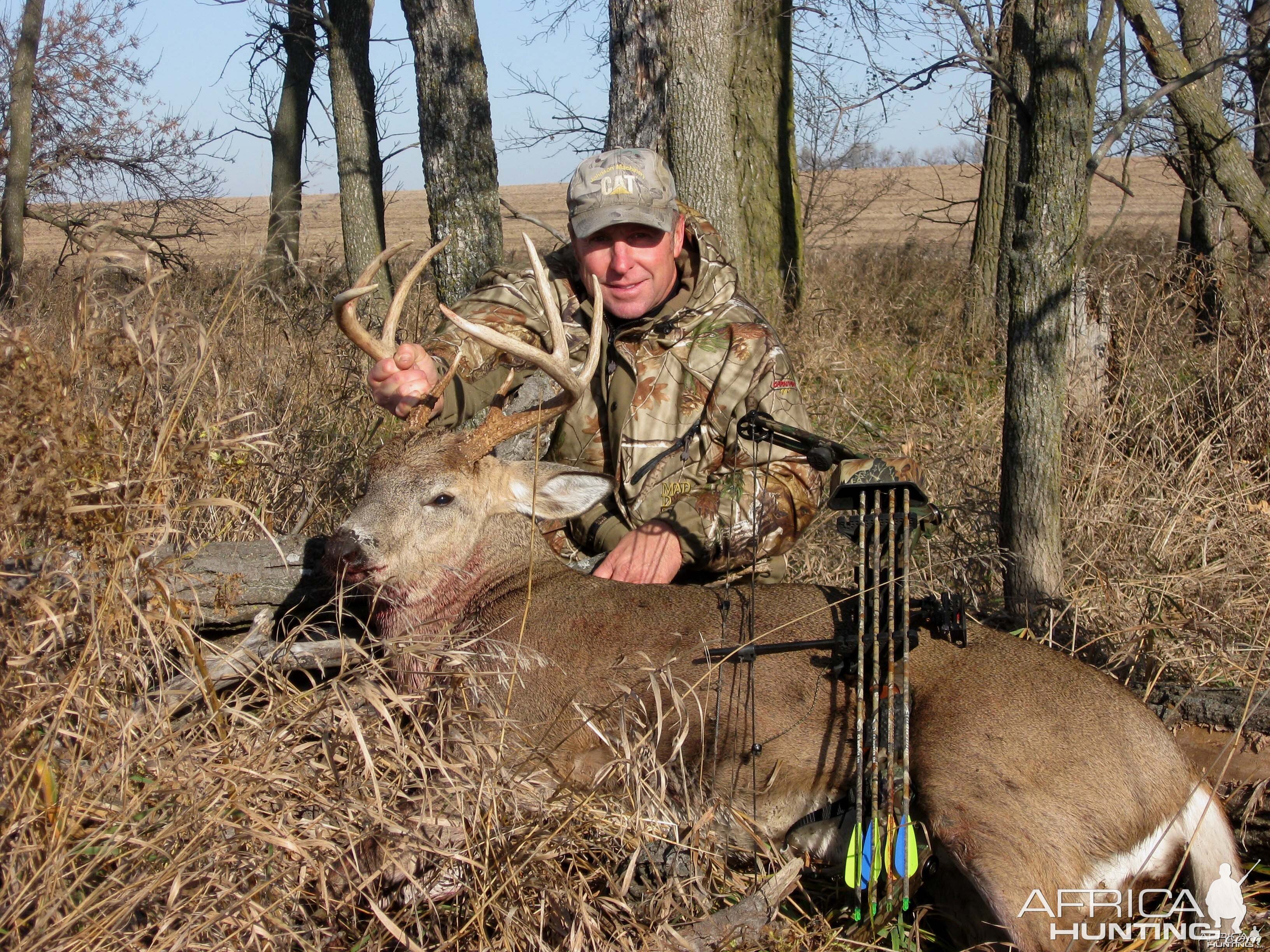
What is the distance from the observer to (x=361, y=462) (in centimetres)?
498

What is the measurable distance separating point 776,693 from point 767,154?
580 centimetres

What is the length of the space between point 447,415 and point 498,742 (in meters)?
1.44

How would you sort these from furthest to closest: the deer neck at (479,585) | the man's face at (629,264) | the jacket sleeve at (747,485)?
the man's face at (629,264)
the jacket sleeve at (747,485)
the deer neck at (479,585)

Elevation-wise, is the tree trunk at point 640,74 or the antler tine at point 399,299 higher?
the tree trunk at point 640,74

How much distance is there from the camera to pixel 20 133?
1078 cm

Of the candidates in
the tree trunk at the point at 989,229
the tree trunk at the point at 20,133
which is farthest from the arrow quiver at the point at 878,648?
the tree trunk at the point at 20,133

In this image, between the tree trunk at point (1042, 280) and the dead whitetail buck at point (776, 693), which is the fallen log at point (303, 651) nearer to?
the dead whitetail buck at point (776, 693)

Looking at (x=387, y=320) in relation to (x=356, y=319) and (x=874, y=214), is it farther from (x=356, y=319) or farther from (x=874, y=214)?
(x=874, y=214)

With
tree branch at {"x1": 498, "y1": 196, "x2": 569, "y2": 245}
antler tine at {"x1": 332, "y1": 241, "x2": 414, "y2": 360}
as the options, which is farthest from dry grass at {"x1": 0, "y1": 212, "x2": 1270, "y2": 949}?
tree branch at {"x1": 498, "y1": 196, "x2": 569, "y2": 245}

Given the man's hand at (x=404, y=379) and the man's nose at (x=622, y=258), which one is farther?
the man's nose at (x=622, y=258)

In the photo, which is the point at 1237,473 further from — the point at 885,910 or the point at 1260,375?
the point at 885,910

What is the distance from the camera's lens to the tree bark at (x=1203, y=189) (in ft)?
21.0

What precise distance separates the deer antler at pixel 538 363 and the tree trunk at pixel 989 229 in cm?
557

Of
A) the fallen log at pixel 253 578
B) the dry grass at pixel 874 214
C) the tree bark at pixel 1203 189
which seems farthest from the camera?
the dry grass at pixel 874 214
